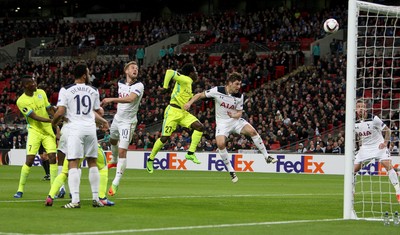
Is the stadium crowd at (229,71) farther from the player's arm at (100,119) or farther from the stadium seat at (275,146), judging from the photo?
the player's arm at (100,119)

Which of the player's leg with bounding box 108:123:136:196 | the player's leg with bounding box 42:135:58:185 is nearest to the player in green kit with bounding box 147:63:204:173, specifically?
the player's leg with bounding box 108:123:136:196

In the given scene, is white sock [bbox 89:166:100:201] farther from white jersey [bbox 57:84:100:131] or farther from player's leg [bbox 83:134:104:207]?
white jersey [bbox 57:84:100:131]

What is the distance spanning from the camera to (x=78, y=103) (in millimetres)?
13602

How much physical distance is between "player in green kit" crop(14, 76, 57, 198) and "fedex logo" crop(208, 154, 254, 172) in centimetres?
1796

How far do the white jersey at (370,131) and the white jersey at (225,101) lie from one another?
353 cm

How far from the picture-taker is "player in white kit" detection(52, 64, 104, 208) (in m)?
13.6

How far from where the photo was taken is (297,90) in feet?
133

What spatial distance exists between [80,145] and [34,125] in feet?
11.6

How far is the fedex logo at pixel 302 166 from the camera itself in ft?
110

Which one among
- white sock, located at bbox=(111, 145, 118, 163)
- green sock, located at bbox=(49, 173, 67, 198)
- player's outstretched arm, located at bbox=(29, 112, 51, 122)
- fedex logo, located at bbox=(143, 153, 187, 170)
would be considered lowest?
fedex logo, located at bbox=(143, 153, 187, 170)

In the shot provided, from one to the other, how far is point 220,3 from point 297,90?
20133mm

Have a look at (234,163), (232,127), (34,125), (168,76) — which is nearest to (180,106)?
(168,76)

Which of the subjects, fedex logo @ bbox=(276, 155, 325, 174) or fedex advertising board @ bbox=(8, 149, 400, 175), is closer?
fedex advertising board @ bbox=(8, 149, 400, 175)

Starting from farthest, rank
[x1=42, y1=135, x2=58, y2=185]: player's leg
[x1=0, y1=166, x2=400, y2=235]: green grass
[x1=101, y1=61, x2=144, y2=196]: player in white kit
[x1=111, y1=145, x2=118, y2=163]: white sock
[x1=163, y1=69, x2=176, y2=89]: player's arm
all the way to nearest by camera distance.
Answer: [x1=163, y1=69, x2=176, y2=89]: player's arm → [x1=111, y1=145, x2=118, y2=163]: white sock → [x1=101, y1=61, x2=144, y2=196]: player in white kit → [x1=42, y1=135, x2=58, y2=185]: player's leg → [x1=0, y1=166, x2=400, y2=235]: green grass
